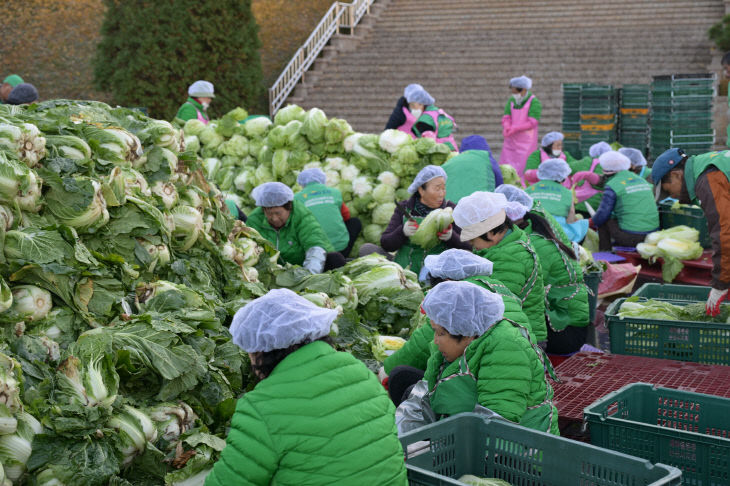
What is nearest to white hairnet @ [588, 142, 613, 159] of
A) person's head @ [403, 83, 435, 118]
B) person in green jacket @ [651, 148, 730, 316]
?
person's head @ [403, 83, 435, 118]

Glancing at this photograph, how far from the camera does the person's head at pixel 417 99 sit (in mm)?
9633

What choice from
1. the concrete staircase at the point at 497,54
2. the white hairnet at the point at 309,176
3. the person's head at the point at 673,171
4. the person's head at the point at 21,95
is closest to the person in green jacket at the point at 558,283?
the person's head at the point at 673,171

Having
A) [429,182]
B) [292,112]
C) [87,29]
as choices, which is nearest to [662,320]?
[429,182]

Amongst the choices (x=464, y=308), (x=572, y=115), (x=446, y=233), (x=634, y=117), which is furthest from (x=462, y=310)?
(x=634, y=117)

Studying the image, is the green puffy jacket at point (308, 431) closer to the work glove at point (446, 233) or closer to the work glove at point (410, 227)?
the work glove at point (446, 233)

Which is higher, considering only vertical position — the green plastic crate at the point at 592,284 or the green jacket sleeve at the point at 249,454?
the green jacket sleeve at the point at 249,454

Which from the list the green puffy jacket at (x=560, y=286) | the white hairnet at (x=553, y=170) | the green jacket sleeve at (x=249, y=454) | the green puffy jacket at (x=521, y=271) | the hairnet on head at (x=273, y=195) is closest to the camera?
the green jacket sleeve at (x=249, y=454)

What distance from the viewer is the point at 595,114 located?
1479 centimetres

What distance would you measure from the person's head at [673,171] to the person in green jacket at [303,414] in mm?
3477

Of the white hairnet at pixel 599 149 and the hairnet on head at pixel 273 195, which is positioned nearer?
the hairnet on head at pixel 273 195

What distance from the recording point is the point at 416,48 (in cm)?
2138

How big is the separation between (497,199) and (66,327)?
255 centimetres

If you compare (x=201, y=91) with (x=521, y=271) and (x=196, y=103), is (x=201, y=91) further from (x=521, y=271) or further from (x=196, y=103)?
(x=521, y=271)

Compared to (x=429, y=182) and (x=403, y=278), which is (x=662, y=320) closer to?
(x=403, y=278)
